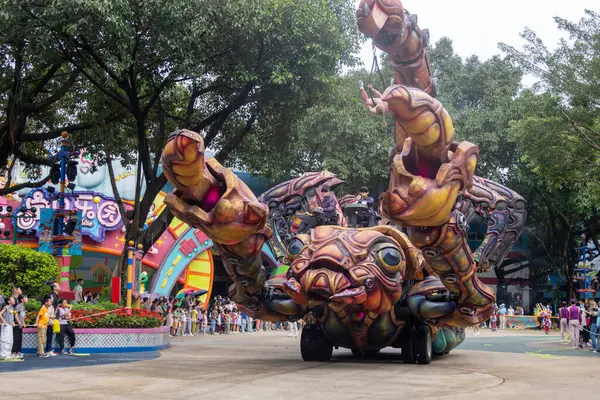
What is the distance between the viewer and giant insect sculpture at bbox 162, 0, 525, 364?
9344mm

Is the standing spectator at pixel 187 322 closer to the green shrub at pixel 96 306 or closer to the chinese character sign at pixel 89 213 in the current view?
the chinese character sign at pixel 89 213

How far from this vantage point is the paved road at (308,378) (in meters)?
9.24

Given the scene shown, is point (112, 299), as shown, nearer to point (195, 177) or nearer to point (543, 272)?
point (195, 177)

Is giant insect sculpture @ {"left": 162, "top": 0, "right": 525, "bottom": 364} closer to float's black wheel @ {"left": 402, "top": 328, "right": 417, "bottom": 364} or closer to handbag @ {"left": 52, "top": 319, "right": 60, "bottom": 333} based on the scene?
float's black wheel @ {"left": 402, "top": 328, "right": 417, "bottom": 364}

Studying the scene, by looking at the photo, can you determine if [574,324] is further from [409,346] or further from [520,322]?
[520,322]

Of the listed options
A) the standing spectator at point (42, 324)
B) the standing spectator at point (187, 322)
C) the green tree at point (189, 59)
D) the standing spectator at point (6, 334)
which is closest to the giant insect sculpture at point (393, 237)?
the standing spectator at point (42, 324)

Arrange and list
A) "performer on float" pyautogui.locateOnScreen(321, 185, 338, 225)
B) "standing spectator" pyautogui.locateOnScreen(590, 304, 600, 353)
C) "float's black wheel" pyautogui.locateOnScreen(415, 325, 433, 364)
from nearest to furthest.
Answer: "float's black wheel" pyautogui.locateOnScreen(415, 325, 433, 364) → "performer on float" pyautogui.locateOnScreen(321, 185, 338, 225) → "standing spectator" pyautogui.locateOnScreen(590, 304, 600, 353)

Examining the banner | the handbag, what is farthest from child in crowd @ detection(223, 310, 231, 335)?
the banner

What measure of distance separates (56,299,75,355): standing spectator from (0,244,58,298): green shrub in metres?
3.29

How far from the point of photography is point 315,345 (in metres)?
13.6

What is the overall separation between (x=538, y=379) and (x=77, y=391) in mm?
7083

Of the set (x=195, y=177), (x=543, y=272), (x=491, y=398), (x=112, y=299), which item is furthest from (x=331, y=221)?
(x=543, y=272)

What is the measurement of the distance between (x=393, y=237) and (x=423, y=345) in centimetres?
222

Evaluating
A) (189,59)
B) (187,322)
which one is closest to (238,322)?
(187,322)
